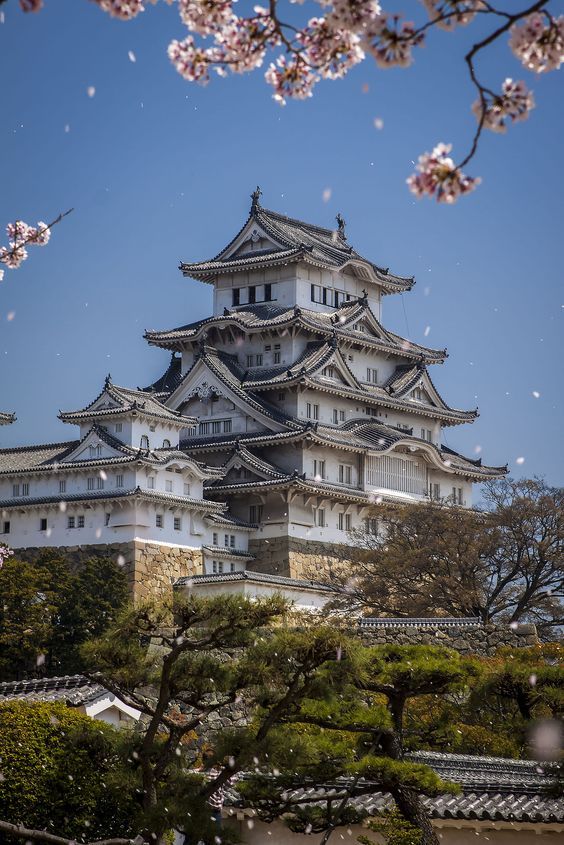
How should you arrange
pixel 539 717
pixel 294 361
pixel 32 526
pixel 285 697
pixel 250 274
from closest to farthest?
pixel 285 697, pixel 539 717, pixel 32 526, pixel 294 361, pixel 250 274

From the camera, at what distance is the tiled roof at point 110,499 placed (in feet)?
137

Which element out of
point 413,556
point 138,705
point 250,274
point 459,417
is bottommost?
point 138,705

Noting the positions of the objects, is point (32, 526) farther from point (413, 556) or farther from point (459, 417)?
point (459, 417)

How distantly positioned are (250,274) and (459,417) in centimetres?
1010

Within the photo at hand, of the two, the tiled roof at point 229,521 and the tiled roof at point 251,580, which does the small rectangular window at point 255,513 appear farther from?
the tiled roof at point 251,580

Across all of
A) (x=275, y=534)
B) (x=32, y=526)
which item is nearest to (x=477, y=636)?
(x=275, y=534)

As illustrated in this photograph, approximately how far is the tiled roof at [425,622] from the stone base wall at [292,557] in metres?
10.6

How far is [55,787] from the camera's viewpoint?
60.4ft

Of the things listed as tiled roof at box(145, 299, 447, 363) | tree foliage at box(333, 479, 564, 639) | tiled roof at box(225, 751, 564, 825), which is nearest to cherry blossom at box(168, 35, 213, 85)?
tiled roof at box(225, 751, 564, 825)

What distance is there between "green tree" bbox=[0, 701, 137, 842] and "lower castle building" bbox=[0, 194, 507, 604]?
70.6 feet

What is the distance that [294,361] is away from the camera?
5019cm

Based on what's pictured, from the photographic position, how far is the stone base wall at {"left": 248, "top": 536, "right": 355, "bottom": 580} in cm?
4519

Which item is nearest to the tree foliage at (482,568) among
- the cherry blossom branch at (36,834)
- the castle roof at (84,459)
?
the castle roof at (84,459)

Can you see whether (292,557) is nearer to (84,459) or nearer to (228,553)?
(228,553)
